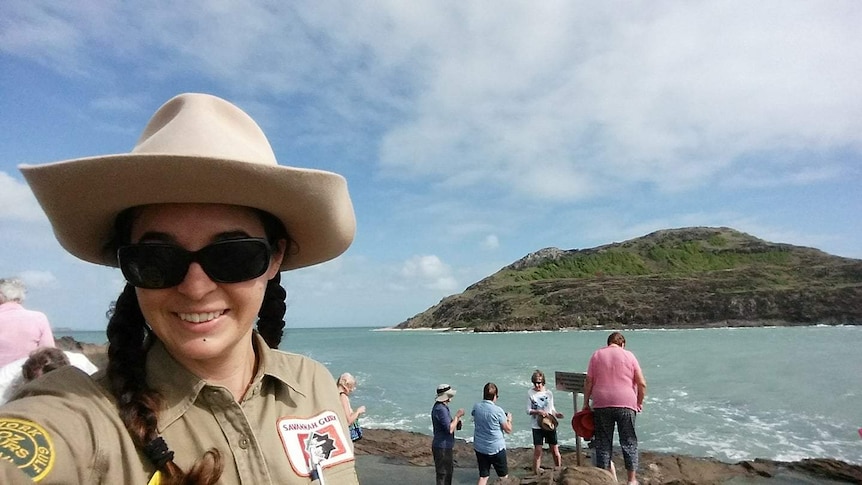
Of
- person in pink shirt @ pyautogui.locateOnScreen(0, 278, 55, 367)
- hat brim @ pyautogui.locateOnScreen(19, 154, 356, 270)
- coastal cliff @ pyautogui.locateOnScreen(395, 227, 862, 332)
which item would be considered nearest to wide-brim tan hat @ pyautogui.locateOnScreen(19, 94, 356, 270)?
hat brim @ pyautogui.locateOnScreen(19, 154, 356, 270)

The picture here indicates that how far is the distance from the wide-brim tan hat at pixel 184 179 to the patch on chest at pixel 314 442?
Answer: 2.12 ft

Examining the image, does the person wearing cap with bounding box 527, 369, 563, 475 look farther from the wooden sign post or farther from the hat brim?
the hat brim

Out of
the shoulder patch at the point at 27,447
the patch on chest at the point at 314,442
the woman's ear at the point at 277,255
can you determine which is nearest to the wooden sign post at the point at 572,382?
the patch on chest at the point at 314,442

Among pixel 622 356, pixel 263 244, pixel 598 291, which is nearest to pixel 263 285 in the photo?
pixel 263 244

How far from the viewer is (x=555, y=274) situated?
143000mm

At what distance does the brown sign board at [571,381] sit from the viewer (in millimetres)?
9297

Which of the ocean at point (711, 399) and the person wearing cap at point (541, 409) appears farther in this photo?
the ocean at point (711, 399)

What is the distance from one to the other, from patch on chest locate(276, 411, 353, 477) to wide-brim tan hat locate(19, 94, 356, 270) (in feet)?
2.12

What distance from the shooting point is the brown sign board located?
9.30 meters

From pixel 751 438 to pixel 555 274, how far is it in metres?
131

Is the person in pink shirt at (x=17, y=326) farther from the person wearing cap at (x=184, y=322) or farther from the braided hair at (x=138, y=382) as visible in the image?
the braided hair at (x=138, y=382)

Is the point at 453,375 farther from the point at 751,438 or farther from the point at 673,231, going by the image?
the point at 673,231

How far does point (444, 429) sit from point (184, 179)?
7807mm

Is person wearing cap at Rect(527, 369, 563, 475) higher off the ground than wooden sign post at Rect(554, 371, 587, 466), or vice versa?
wooden sign post at Rect(554, 371, 587, 466)
